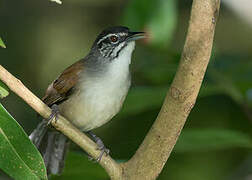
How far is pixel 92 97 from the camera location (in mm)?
5754

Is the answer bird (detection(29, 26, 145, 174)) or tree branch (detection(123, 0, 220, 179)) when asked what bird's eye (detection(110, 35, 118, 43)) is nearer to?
bird (detection(29, 26, 145, 174))

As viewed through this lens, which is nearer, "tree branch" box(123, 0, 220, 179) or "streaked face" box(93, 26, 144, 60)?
"tree branch" box(123, 0, 220, 179)

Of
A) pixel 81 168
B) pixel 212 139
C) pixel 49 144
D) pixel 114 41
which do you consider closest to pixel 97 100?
pixel 81 168

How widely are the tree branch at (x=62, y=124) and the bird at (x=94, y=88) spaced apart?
1371 mm

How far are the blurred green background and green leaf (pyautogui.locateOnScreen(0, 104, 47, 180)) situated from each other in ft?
5.55

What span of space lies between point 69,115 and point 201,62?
105 inches

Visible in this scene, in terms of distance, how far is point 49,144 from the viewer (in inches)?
257

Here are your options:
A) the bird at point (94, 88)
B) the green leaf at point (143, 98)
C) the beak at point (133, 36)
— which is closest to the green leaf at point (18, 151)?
the bird at point (94, 88)

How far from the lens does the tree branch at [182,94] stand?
11.2 feet

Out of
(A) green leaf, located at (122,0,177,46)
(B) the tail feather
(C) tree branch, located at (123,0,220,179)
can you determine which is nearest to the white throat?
(A) green leaf, located at (122,0,177,46)

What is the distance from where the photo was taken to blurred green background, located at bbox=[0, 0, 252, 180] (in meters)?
5.72

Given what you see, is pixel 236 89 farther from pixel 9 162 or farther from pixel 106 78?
pixel 9 162

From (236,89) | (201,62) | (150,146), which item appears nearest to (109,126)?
(236,89)

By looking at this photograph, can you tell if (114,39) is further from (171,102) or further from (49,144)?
(171,102)
